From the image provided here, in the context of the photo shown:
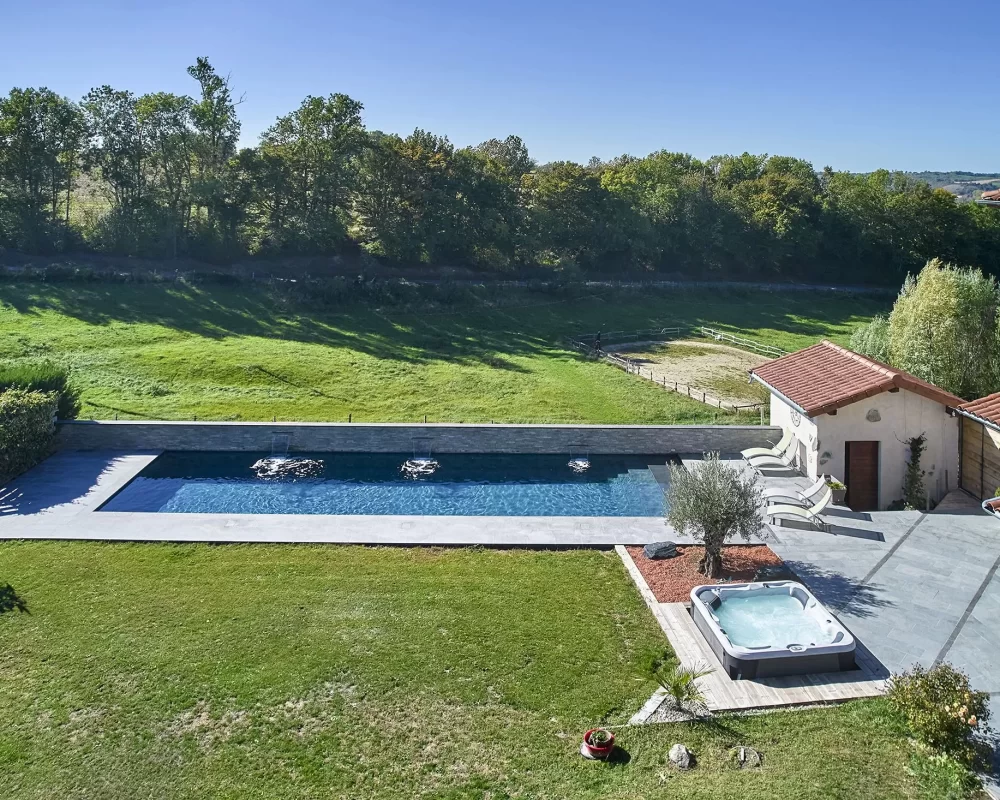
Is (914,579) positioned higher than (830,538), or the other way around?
(830,538)

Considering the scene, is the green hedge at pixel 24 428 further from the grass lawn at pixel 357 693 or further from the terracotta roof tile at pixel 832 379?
the terracotta roof tile at pixel 832 379

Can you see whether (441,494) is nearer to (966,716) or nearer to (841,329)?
(966,716)

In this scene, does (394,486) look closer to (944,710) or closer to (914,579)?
(914,579)

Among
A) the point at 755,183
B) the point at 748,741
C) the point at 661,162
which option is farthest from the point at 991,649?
the point at 661,162

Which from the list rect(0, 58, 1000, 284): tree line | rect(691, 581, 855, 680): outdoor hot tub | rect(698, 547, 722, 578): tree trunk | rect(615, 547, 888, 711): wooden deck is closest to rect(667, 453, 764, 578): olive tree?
rect(698, 547, 722, 578): tree trunk

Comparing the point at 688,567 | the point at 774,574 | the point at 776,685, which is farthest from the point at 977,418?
the point at 776,685

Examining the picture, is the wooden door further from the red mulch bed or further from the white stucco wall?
the red mulch bed
